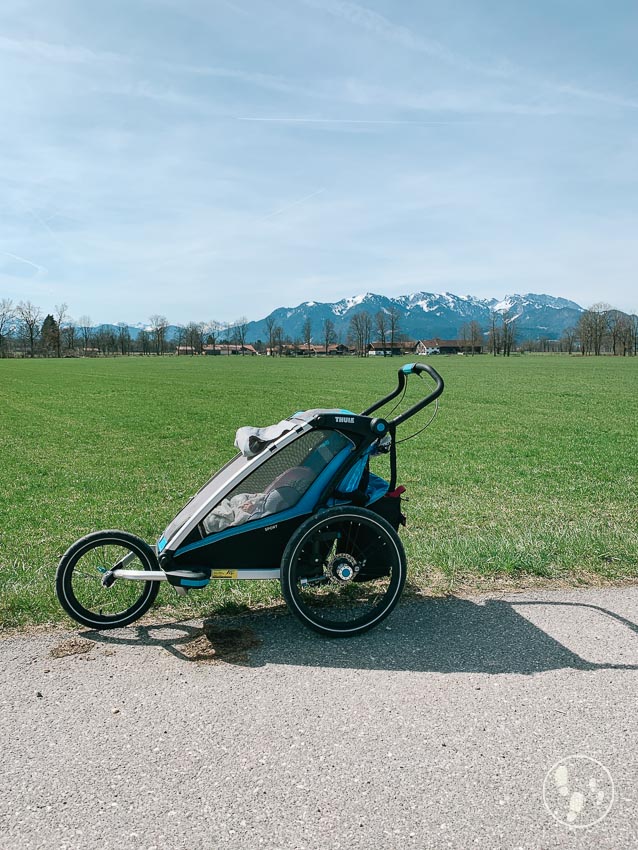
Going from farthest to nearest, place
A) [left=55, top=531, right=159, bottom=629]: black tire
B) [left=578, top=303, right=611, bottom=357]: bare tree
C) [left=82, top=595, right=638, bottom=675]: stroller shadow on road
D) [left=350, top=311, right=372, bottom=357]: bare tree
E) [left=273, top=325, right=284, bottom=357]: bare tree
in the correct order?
[left=350, top=311, right=372, bottom=357]: bare tree, [left=273, top=325, right=284, bottom=357]: bare tree, [left=578, top=303, right=611, bottom=357]: bare tree, [left=55, top=531, right=159, bottom=629]: black tire, [left=82, top=595, right=638, bottom=675]: stroller shadow on road

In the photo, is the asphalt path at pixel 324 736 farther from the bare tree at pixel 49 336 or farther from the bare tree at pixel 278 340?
the bare tree at pixel 278 340

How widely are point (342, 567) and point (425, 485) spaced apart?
6.80m

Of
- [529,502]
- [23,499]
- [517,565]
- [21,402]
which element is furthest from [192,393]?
[517,565]

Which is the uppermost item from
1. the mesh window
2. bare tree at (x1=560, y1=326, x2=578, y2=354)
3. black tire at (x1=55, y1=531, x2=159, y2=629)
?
bare tree at (x1=560, y1=326, x2=578, y2=354)

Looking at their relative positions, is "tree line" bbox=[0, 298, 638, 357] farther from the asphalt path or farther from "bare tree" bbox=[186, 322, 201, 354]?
the asphalt path

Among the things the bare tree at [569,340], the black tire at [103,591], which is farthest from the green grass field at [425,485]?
the bare tree at [569,340]

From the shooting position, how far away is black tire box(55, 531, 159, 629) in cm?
436

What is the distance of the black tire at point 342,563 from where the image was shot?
4242 millimetres

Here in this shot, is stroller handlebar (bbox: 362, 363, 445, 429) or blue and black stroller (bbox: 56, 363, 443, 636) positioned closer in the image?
blue and black stroller (bbox: 56, 363, 443, 636)

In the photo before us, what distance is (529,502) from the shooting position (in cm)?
955

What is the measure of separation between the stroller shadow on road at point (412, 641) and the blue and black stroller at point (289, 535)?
0.17 meters

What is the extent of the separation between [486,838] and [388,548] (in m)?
2.09

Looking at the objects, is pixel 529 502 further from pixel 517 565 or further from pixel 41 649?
pixel 41 649

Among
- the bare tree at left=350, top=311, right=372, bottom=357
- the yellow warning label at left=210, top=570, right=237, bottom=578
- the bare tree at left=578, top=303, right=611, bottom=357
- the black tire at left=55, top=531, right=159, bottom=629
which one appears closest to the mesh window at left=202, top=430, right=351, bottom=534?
the yellow warning label at left=210, top=570, right=237, bottom=578
